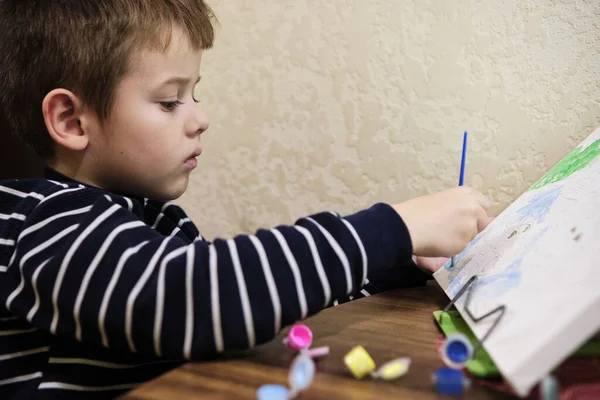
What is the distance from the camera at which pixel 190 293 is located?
49cm

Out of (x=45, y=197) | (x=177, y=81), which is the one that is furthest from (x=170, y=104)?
(x=45, y=197)

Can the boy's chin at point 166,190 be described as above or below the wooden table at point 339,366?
above

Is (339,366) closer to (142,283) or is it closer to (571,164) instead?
(142,283)

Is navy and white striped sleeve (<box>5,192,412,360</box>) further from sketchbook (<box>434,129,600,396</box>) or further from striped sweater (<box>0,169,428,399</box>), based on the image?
sketchbook (<box>434,129,600,396</box>)

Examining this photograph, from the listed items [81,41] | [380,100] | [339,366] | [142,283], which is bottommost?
[339,366]

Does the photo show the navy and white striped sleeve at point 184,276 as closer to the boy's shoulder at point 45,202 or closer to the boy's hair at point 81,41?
the boy's shoulder at point 45,202

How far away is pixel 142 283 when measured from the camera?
50 centimetres

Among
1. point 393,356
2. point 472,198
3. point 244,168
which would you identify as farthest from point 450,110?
point 393,356

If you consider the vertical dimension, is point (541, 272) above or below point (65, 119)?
below

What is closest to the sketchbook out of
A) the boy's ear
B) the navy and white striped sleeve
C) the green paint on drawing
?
the green paint on drawing

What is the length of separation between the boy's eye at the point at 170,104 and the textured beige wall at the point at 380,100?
0.31m

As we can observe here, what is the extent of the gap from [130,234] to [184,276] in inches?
3.0

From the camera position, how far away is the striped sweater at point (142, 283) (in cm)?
49

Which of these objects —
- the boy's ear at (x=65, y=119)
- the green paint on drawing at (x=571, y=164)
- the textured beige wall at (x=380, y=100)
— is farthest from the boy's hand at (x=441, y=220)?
the boy's ear at (x=65, y=119)
